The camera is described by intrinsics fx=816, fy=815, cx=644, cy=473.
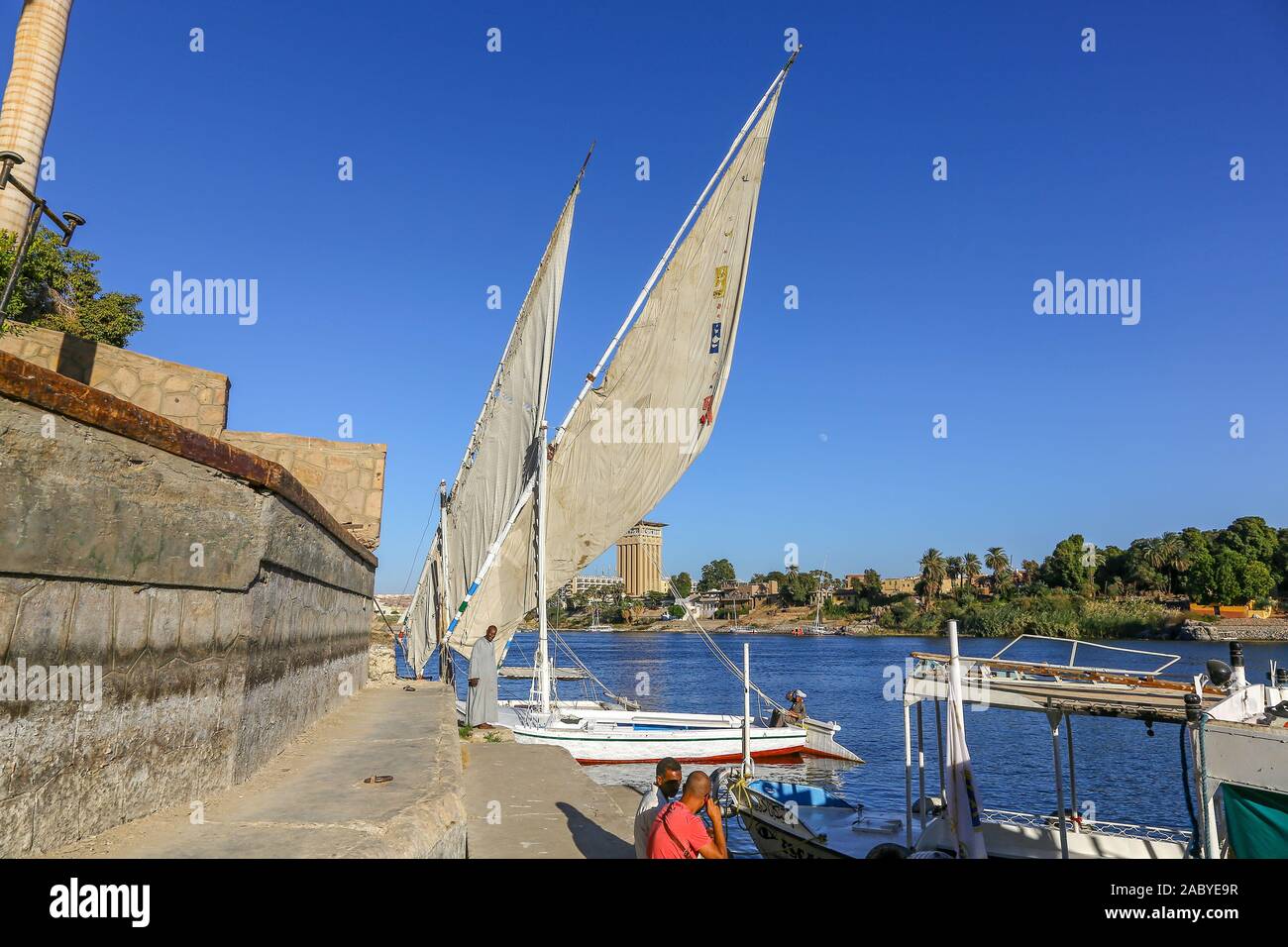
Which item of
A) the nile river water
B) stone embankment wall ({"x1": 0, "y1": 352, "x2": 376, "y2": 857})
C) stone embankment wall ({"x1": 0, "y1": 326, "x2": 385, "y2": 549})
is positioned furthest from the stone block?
the nile river water

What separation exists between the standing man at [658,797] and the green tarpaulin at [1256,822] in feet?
16.4

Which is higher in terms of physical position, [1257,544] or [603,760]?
[1257,544]

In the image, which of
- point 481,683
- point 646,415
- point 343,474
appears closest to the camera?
point 343,474

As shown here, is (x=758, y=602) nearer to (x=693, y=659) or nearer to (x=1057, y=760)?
(x=693, y=659)

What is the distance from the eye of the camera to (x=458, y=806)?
3396 millimetres

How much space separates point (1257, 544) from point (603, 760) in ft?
392

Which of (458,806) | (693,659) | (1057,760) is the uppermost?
(458,806)

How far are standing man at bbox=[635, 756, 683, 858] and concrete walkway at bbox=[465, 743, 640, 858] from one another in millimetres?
550

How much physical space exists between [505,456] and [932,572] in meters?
123

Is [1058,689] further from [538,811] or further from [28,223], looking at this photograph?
[28,223]

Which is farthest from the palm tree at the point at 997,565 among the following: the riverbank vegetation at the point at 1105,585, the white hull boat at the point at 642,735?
the white hull boat at the point at 642,735

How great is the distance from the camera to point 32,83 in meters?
13.8

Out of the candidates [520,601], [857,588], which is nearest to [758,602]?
[857,588]

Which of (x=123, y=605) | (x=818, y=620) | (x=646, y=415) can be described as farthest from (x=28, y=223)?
(x=818, y=620)
